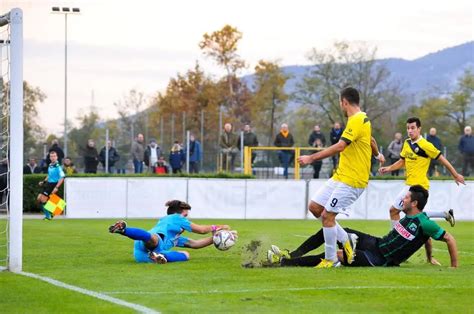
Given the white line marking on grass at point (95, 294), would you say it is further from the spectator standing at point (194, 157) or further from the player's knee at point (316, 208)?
the spectator standing at point (194, 157)

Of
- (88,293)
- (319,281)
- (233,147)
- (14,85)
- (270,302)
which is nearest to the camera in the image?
(270,302)

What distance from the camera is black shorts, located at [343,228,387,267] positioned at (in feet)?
45.5

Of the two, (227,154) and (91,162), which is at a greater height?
(227,154)

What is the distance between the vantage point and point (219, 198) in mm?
32781

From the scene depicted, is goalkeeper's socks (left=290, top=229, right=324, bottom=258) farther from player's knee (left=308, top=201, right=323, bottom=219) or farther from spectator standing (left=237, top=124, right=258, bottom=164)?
spectator standing (left=237, top=124, right=258, bottom=164)

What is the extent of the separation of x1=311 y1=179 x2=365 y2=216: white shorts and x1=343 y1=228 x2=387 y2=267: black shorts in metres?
0.52

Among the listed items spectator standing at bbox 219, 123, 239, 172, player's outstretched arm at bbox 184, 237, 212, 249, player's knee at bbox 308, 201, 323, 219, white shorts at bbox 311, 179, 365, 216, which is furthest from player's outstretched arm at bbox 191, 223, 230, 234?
spectator standing at bbox 219, 123, 239, 172

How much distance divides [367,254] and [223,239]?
232cm

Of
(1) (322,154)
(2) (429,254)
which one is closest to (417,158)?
(2) (429,254)

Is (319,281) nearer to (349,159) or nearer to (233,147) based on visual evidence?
(349,159)

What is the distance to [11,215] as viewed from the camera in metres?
13.4

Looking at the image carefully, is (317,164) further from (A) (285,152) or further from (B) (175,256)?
(B) (175,256)

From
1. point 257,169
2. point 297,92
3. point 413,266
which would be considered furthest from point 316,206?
point 297,92

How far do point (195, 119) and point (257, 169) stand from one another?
88.3ft
